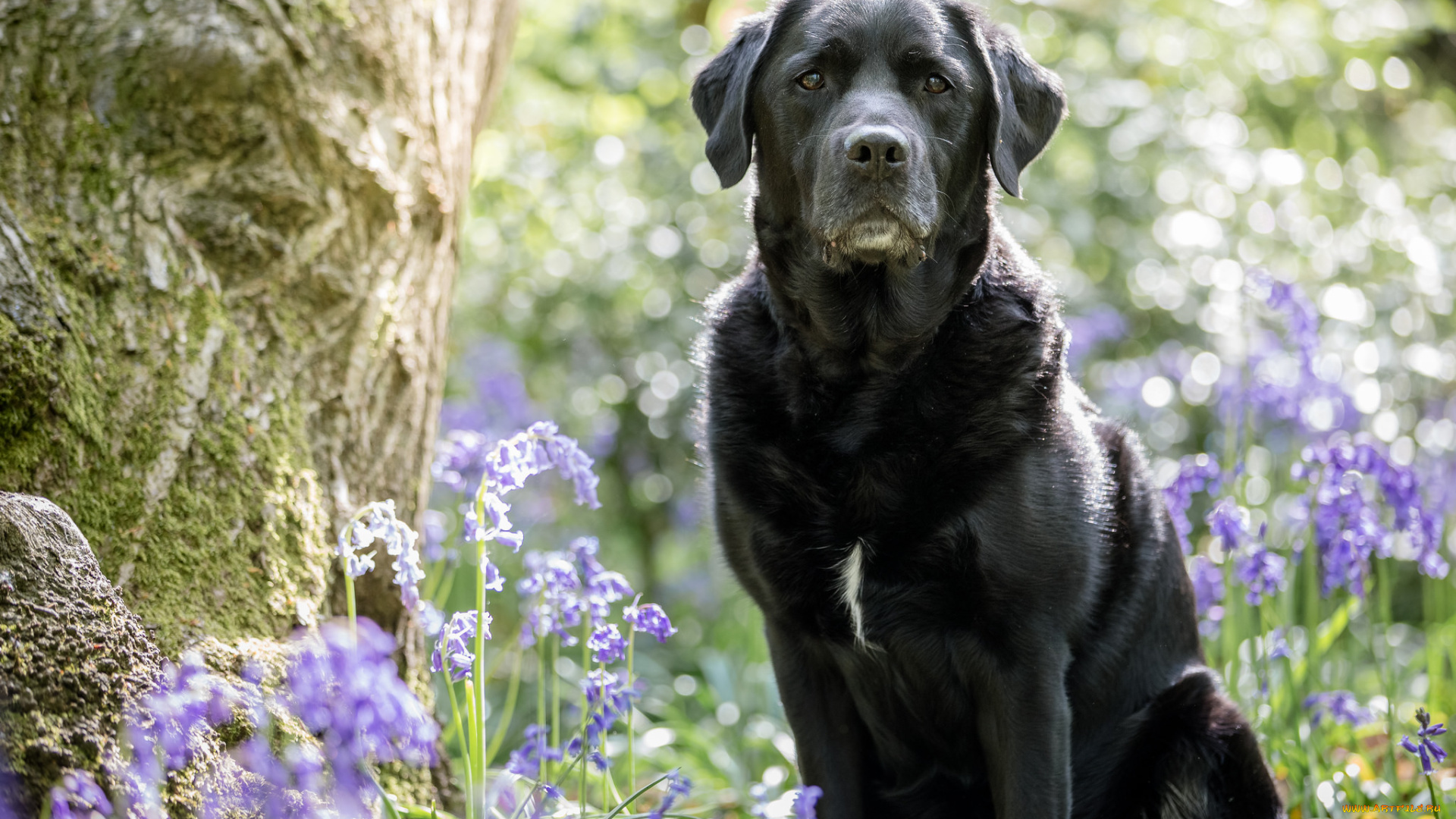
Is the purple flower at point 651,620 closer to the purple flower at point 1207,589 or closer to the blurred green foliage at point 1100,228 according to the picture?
the purple flower at point 1207,589

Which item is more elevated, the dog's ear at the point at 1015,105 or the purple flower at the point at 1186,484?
the dog's ear at the point at 1015,105

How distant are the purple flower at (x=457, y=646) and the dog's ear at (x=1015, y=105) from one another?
4.57ft

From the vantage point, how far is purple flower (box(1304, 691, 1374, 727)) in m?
2.81

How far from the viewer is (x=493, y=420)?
4773mm

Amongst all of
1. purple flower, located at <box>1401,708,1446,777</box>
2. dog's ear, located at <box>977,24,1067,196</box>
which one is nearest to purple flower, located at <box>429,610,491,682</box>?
dog's ear, located at <box>977,24,1067,196</box>

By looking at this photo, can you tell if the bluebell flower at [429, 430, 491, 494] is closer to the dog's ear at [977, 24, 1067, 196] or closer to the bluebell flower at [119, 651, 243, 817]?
the bluebell flower at [119, 651, 243, 817]

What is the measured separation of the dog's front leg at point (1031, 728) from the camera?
83.7 inches

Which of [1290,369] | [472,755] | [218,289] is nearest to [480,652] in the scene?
[472,755]

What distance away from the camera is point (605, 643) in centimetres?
210

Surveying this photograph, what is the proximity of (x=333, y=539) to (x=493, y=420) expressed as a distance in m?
2.34

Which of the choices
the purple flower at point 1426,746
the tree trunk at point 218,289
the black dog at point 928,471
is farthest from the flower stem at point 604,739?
the purple flower at point 1426,746

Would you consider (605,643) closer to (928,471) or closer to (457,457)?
(928,471)

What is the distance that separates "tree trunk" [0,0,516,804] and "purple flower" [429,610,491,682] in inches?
18.4

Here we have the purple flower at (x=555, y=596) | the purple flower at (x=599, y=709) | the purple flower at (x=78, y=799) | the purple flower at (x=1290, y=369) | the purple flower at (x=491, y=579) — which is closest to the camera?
the purple flower at (x=78, y=799)
